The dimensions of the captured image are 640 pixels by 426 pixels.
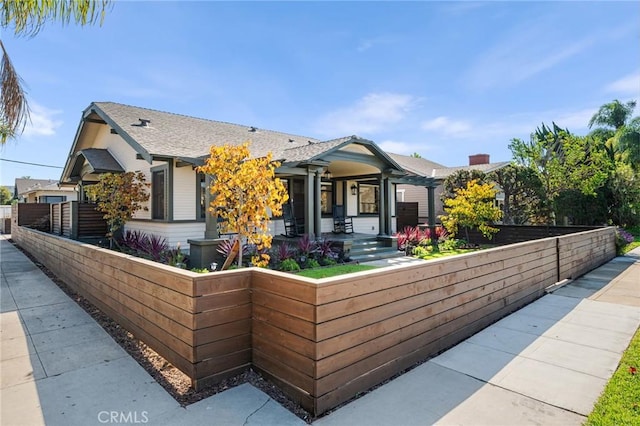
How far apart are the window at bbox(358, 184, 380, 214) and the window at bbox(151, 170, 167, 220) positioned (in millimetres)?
8697

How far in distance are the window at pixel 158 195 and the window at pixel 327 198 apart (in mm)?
6697

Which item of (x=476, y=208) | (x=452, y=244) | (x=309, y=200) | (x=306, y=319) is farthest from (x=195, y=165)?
(x=452, y=244)

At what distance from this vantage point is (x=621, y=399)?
9.73 ft

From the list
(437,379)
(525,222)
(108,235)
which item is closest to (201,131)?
(108,235)

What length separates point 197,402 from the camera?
2.95 meters

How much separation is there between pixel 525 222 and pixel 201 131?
14.8 m

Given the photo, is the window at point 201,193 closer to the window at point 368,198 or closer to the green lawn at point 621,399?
the window at point 368,198

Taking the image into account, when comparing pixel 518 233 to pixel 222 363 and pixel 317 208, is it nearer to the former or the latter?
pixel 317 208

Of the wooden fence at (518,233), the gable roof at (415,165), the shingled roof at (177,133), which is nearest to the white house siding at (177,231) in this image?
the shingled roof at (177,133)

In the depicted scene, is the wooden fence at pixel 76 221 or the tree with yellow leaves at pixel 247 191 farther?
the wooden fence at pixel 76 221

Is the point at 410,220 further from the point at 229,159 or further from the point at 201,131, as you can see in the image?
the point at 229,159

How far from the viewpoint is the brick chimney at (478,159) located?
26062 mm

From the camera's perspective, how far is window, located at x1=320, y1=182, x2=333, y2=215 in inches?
588

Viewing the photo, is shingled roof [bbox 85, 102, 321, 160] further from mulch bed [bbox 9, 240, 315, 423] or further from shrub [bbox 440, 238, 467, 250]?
shrub [bbox 440, 238, 467, 250]
